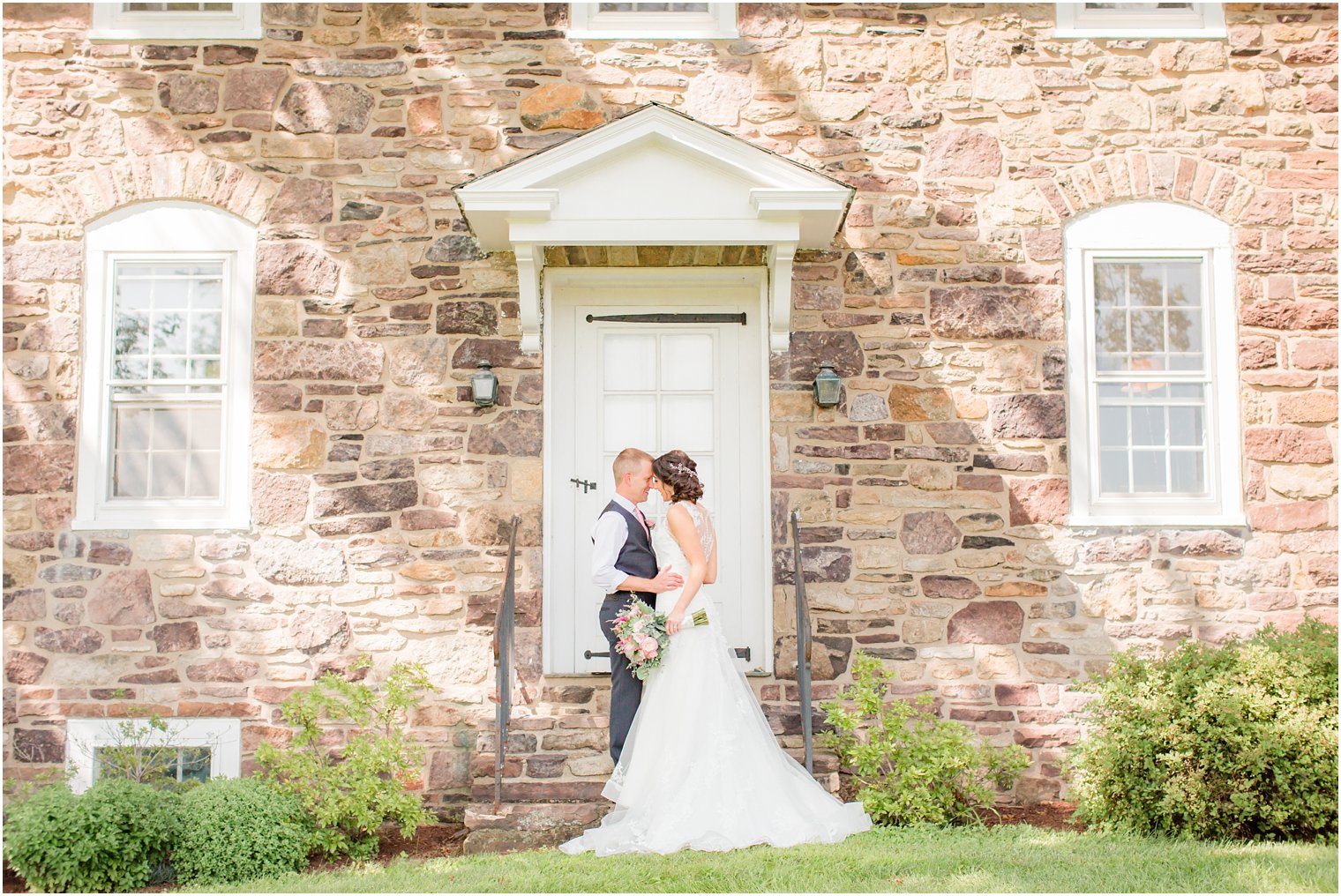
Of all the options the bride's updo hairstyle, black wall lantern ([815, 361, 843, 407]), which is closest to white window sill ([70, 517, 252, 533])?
the bride's updo hairstyle

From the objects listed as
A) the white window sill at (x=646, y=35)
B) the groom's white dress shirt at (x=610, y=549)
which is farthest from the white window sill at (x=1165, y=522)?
the white window sill at (x=646, y=35)

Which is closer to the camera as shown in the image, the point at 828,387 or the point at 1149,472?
the point at 828,387

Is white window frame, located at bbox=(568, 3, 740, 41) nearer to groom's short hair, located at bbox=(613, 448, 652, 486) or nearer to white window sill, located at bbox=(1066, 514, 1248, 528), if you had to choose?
groom's short hair, located at bbox=(613, 448, 652, 486)

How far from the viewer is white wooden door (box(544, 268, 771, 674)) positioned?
269 inches

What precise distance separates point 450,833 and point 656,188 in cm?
378

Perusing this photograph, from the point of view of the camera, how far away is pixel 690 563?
568cm

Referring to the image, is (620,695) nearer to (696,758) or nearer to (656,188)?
(696,758)

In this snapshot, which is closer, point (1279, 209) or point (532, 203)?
point (532, 203)

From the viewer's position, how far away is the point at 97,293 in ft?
22.2

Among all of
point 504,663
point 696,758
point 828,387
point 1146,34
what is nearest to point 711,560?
point 696,758

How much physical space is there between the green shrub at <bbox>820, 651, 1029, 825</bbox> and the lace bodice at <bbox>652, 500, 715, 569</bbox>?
1135 millimetres

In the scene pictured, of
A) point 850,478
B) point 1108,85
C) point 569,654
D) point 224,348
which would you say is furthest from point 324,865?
point 1108,85

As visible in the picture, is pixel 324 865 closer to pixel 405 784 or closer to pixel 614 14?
pixel 405 784

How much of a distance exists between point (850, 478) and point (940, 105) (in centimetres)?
239
